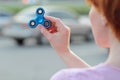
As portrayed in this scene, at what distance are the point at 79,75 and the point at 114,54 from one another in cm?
14

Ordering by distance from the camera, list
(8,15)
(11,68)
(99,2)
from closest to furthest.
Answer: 1. (99,2)
2. (11,68)
3. (8,15)

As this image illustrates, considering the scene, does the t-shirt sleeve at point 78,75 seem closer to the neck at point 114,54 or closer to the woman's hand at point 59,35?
the neck at point 114,54

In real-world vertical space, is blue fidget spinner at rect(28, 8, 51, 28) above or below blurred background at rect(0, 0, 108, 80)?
above

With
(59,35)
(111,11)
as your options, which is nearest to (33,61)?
(59,35)

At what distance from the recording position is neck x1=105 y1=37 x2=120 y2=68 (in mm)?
1603

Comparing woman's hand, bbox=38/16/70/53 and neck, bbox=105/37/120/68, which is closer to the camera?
neck, bbox=105/37/120/68

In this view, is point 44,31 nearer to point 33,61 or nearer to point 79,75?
point 79,75

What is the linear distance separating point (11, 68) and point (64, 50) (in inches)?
442

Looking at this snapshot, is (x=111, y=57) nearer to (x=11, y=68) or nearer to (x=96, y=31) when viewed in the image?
(x=96, y=31)

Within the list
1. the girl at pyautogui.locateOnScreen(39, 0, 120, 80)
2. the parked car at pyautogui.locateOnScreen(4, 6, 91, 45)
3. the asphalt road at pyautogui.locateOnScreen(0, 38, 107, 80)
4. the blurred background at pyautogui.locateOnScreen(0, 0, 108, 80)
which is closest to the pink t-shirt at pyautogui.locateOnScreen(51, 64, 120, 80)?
the girl at pyautogui.locateOnScreen(39, 0, 120, 80)

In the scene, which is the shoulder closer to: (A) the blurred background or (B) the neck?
(B) the neck

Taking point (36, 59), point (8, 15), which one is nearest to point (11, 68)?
point (36, 59)

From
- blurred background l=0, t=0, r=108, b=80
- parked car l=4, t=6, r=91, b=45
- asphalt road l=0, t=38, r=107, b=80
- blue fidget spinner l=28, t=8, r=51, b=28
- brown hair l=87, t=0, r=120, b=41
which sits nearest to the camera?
brown hair l=87, t=0, r=120, b=41

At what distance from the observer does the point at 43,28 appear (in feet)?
6.15
